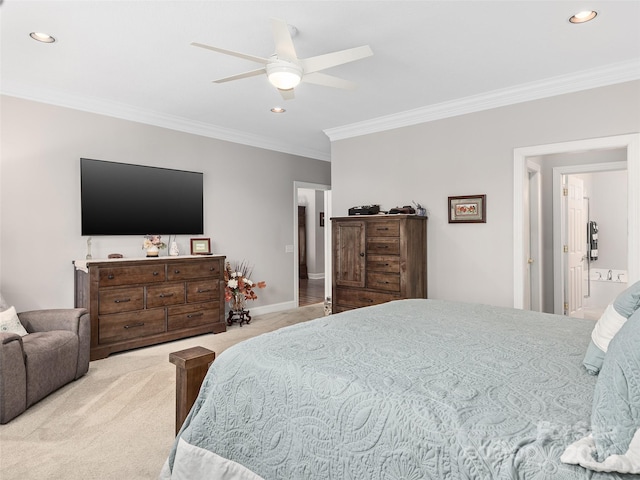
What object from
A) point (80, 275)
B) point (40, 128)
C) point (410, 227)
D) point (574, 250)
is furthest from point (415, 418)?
point (574, 250)

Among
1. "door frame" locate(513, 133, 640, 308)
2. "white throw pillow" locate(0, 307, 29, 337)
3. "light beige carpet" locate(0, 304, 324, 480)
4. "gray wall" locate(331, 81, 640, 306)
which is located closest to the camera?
"light beige carpet" locate(0, 304, 324, 480)

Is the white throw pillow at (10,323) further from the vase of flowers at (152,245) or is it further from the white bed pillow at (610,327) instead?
the white bed pillow at (610,327)

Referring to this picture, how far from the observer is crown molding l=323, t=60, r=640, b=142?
3441 millimetres

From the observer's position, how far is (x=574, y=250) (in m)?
5.50

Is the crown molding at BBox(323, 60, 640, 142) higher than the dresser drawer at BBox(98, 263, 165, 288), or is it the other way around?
the crown molding at BBox(323, 60, 640, 142)

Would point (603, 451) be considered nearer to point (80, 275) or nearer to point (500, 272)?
point (500, 272)

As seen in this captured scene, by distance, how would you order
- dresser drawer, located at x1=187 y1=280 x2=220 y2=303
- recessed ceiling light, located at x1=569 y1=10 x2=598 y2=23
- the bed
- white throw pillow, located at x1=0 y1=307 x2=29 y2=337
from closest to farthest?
the bed
recessed ceiling light, located at x1=569 y1=10 x2=598 y2=23
white throw pillow, located at x1=0 y1=307 x2=29 y2=337
dresser drawer, located at x1=187 y1=280 x2=220 y2=303

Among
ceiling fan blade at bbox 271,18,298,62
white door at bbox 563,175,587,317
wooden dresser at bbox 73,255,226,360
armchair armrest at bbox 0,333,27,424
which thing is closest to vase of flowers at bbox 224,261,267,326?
wooden dresser at bbox 73,255,226,360

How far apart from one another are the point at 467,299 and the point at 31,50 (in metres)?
4.54

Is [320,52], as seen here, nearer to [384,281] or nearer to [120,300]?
[384,281]

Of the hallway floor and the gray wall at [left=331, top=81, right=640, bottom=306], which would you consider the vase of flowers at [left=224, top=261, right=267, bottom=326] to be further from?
the gray wall at [left=331, top=81, right=640, bottom=306]

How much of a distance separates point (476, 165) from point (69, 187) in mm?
4259

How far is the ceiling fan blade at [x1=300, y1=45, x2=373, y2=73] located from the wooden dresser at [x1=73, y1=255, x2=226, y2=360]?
2.75m

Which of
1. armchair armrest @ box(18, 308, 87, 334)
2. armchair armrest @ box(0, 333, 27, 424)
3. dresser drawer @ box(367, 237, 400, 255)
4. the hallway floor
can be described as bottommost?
the hallway floor
